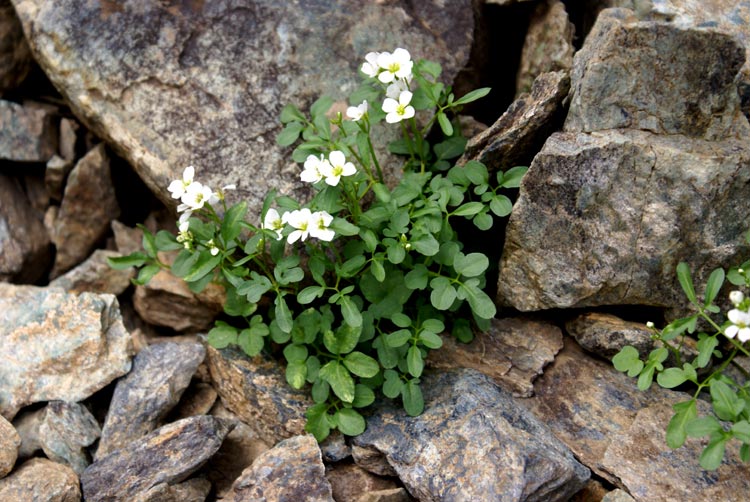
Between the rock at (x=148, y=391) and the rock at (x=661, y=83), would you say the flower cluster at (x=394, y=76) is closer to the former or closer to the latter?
the rock at (x=661, y=83)

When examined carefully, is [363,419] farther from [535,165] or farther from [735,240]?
[735,240]

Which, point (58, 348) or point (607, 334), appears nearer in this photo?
point (607, 334)

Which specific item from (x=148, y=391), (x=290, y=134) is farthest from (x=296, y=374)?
(x=290, y=134)

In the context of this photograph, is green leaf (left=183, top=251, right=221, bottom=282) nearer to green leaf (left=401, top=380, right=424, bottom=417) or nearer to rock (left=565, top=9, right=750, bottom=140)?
green leaf (left=401, top=380, right=424, bottom=417)

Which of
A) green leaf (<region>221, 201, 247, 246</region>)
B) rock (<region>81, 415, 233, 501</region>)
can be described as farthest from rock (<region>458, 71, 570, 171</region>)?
rock (<region>81, 415, 233, 501</region>)

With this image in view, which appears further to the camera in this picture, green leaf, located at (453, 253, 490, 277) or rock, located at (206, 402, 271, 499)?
rock, located at (206, 402, 271, 499)

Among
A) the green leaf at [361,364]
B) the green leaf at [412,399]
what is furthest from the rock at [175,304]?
the green leaf at [412,399]

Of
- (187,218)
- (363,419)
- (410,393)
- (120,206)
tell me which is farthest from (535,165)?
(120,206)

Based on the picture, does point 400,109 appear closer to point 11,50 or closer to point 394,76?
point 394,76
